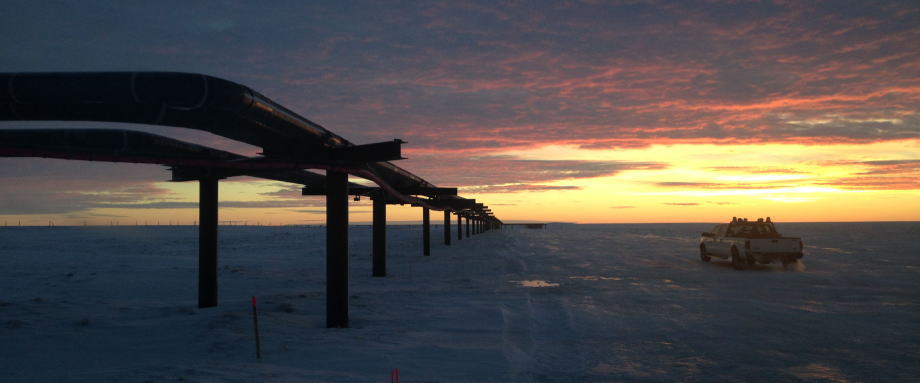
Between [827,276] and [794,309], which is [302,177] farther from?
[827,276]

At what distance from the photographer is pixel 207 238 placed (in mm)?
11602

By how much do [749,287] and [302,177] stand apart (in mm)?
12521

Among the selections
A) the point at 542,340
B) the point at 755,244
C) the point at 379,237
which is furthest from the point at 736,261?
the point at 542,340

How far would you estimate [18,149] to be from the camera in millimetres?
6535

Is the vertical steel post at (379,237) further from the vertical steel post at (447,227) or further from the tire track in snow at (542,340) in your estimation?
the vertical steel post at (447,227)

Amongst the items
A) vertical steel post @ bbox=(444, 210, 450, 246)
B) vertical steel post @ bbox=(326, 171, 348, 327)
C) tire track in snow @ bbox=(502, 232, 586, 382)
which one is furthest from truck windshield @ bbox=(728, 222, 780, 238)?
vertical steel post @ bbox=(444, 210, 450, 246)

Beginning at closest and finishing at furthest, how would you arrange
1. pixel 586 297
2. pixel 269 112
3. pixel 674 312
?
1. pixel 269 112
2. pixel 674 312
3. pixel 586 297

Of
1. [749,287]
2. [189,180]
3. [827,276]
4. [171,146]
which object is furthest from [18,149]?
[827,276]

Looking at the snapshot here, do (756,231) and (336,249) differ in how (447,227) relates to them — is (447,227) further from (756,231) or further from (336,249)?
(336,249)

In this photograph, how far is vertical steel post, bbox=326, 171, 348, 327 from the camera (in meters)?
9.85

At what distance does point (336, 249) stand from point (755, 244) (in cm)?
1702

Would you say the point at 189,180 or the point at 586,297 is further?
the point at 586,297

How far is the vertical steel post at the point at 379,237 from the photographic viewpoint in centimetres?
1894

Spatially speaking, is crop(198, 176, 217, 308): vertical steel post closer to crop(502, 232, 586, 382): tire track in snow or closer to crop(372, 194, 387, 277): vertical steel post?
crop(502, 232, 586, 382): tire track in snow
